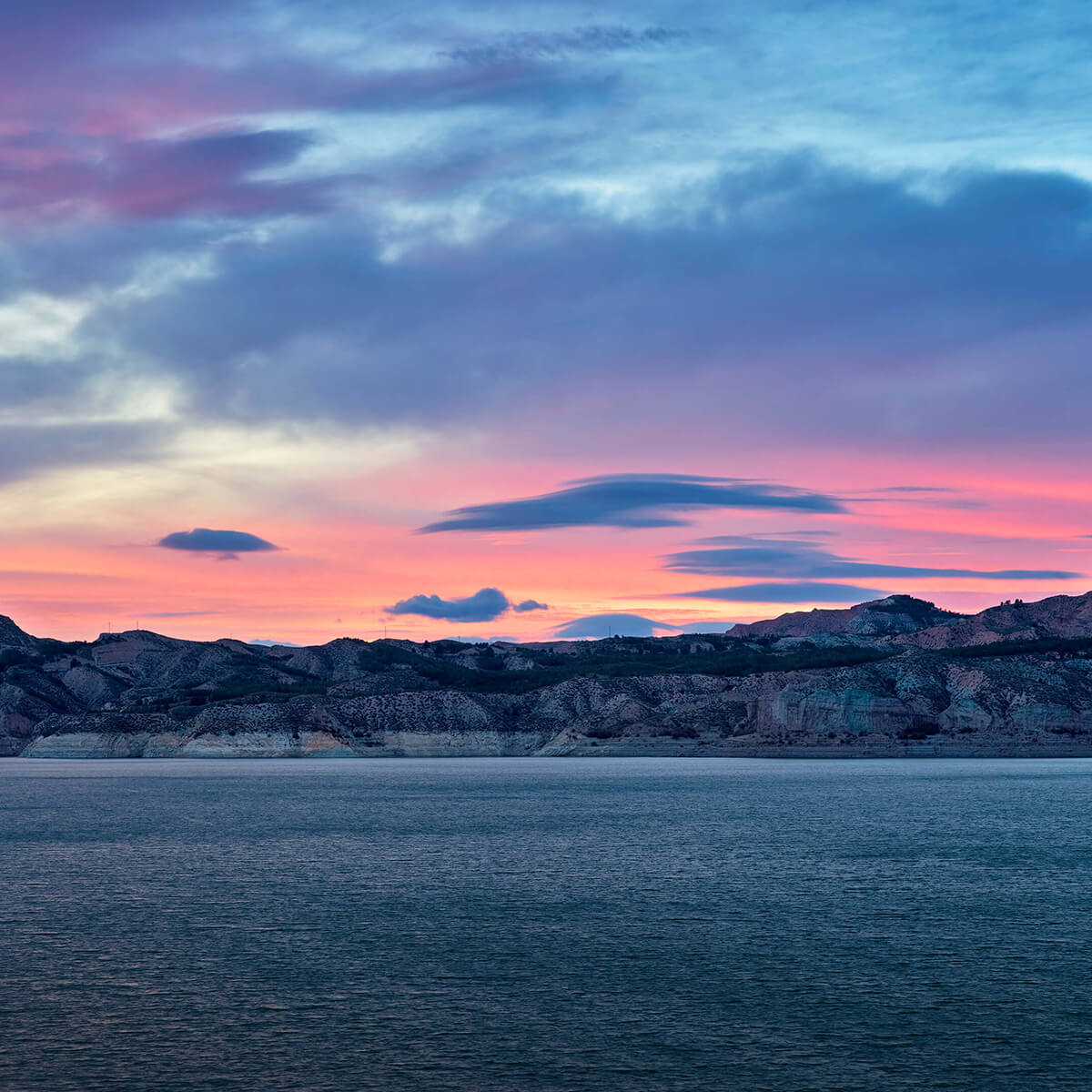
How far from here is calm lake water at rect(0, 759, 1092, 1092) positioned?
33.1m

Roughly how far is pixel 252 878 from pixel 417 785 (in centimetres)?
11101

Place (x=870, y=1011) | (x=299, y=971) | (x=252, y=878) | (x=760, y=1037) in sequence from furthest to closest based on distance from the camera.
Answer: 1. (x=252, y=878)
2. (x=299, y=971)
3. (x=870, y=1011)
4. (x=760, y=1037)

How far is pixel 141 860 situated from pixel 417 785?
10239 cm

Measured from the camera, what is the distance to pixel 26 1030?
119ft

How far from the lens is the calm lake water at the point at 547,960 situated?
33.1 metres

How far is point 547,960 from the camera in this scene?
152 ft

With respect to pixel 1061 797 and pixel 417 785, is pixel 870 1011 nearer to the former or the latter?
pixel 1061 797

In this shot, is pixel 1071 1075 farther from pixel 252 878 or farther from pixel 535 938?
pixel 252 878

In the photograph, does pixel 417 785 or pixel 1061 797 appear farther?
pixel 417 785

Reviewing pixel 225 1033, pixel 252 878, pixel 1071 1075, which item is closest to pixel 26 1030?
pixel 225 1033

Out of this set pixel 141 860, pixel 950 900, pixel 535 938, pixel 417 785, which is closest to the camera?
pixel 535 938

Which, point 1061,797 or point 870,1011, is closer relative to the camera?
point 870,1011

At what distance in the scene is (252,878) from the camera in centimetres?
7044

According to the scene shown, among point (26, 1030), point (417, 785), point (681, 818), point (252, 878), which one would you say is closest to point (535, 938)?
point (26, 1030)
